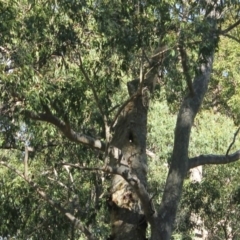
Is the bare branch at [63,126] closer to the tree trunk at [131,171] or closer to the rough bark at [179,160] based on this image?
the tree trunk at [131,171]

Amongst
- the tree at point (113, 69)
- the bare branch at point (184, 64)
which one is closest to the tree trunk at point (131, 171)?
the tree at point (113, 69)

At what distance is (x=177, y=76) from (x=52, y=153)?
293 centimetres

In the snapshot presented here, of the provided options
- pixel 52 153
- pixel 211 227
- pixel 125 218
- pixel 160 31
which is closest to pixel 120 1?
pixel 160 31

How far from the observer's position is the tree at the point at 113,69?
308 inches

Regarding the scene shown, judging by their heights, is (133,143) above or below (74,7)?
below

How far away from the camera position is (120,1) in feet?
27.1

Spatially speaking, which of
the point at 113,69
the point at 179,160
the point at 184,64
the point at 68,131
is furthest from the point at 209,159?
the point at 68,131

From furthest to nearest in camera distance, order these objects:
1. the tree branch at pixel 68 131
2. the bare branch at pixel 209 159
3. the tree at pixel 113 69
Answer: the bare branch at pixel 209 159 < the tree at pixel 113 69 < the tree branch at pixel 68 131

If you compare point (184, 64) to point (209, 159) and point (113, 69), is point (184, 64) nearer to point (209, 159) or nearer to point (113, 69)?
point (113, 69)

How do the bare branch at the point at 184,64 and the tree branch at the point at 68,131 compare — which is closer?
the tree branch at the point at 68,131

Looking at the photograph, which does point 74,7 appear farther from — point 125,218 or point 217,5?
point 125,218

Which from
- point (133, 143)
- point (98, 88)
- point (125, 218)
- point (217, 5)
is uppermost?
point (217, 5)

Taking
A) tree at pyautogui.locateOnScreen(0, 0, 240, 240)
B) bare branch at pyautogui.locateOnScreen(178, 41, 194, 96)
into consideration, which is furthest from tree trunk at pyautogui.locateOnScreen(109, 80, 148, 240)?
bare branch at pyautogui.locateOnScreen(178, 41, 194, 96)

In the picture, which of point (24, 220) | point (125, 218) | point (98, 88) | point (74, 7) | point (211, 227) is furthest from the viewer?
point (211, 227)
